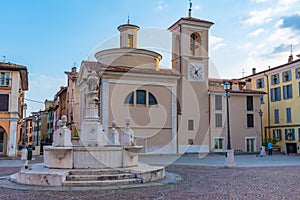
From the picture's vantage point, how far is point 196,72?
3334 cm

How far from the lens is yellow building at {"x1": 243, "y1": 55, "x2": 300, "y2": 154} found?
119 ft

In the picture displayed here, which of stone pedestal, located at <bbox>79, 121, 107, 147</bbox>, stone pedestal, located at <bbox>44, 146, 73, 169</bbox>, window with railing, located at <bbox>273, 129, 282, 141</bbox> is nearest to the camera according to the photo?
stone pedestal, located at <bbox>44, 146, 73, 169</bbox>

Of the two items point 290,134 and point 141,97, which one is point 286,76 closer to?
point 290,134

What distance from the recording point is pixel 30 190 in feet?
30.0

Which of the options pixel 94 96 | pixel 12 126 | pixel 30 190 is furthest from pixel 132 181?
pixel 12 126

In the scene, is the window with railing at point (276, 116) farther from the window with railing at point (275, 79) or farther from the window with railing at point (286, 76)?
the window with railing at point (286, 76)

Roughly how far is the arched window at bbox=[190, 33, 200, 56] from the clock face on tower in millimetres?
1371

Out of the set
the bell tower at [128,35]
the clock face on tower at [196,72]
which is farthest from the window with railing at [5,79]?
the clock face on tower at [196,72]

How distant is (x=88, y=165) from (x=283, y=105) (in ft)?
106

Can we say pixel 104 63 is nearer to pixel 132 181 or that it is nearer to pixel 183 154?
pixel 183 154

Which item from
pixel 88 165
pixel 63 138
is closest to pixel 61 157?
pixel 63 138

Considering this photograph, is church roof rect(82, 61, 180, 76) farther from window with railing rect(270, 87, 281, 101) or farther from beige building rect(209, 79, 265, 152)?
window with railing rect(270, 87, 281, 101)

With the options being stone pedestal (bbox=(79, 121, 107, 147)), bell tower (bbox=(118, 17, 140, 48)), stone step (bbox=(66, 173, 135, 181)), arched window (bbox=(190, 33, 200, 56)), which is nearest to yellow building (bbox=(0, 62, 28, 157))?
bell tower (bbox=(118, 17, 140, 48))

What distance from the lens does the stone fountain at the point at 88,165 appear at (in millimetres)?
10027
